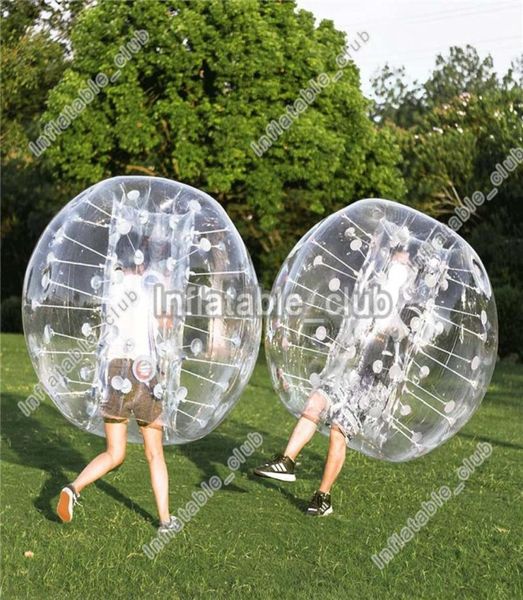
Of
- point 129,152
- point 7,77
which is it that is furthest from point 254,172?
point 7,77

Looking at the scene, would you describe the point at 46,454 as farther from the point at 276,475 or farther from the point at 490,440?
the point at 490,440

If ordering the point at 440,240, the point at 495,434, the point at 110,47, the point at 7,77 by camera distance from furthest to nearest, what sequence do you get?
the point at 7,77 → the point at 110,47 → the point at 495,434 → the point at 440,240

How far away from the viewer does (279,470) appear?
6.95 metres

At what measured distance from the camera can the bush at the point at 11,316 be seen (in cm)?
2969

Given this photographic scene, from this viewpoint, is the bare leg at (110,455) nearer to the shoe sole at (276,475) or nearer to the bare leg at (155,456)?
the bare leg at (155,456)

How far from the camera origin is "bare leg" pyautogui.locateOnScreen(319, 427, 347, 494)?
6730mm

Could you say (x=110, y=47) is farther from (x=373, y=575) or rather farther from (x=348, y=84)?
(x=373, y=575)

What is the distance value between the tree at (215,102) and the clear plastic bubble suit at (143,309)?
473 inches

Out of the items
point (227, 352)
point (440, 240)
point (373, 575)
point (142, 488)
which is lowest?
point (142, 488)

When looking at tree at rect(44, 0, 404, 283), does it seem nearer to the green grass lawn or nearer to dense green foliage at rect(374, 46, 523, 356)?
dense green foliage at rect(374, 46, 523, 356)

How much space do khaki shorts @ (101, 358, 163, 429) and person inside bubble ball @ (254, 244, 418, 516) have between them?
1257 millimetres

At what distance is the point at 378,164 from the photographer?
66.5 feet

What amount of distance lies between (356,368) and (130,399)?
5.05 feet

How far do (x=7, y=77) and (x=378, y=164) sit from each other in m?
8.21
